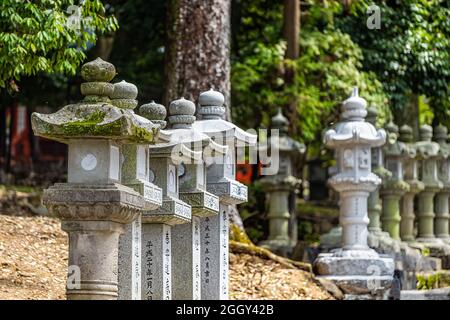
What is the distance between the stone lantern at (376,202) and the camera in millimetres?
19094

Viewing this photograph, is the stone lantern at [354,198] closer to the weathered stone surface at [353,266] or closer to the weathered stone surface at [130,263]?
the weathered stone surface at [353,266]

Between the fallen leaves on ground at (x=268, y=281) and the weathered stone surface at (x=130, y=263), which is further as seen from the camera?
the fallen leaves on ground at (x=268, y=281)

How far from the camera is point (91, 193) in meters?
9.57

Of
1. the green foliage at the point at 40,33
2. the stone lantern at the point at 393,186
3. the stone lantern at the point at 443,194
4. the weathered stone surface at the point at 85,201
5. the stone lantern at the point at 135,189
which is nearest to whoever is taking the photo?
the weathered stone surface at the point at 85,201

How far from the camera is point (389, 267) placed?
16.8m

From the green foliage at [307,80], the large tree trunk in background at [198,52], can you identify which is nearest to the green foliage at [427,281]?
the large tree trunk in background at [198,52]

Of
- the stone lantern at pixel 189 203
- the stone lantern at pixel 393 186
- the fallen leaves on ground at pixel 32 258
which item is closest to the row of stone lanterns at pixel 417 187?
the stone lantern at pixel 393 186

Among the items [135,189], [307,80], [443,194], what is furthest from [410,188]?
[135,189]

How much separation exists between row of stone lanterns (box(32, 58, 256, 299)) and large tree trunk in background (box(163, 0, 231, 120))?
4328 millimetres

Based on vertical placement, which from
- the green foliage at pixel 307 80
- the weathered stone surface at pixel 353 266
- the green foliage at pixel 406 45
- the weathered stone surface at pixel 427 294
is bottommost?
the weathered stone surface at pixel 427 294

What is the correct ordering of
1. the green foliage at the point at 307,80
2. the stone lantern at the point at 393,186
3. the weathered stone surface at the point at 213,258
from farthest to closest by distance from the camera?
1. the green foliage at the point at 307,80
2. the stone lantern at the point at 393,186
3. the weathered stone surface at the point at 213,258

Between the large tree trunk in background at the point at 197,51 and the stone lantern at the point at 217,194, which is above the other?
the large tree trunk in background at the point at 197,51
